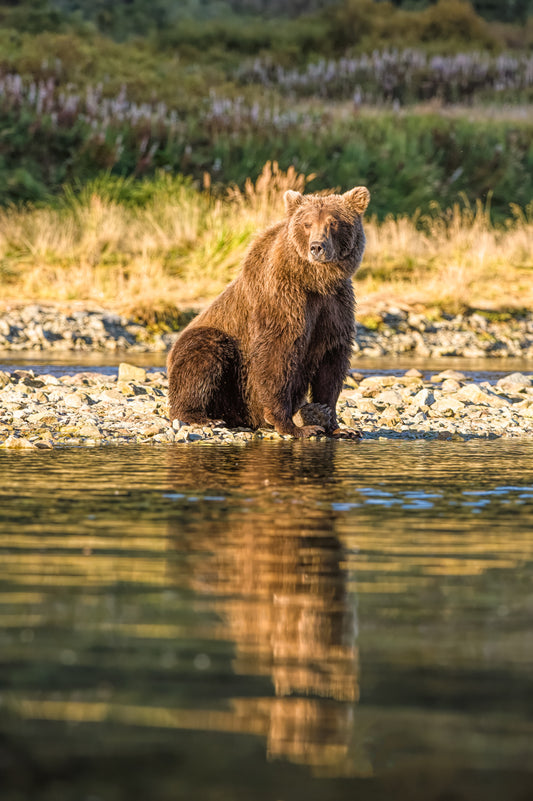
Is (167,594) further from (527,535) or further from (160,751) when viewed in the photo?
(527,535)

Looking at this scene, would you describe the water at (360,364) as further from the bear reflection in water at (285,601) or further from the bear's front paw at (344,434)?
the bear reflection in water at (285,601)

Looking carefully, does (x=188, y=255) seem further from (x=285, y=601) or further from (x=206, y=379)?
(x=285, y=601)

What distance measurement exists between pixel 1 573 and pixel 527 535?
2.23m

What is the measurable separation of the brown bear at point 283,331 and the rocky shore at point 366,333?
7806mm

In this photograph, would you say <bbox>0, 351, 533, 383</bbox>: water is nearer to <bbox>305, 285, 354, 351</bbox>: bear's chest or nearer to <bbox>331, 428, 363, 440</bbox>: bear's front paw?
<bbox>331, 428, 363, 440</bbox>: bear's front paw

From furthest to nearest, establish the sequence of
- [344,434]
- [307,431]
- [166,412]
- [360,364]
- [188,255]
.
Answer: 1. [188,255]
2. [360,364]
3. [166,412]
4. [344,434]
5. [307,431]

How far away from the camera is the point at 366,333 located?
1856 cm

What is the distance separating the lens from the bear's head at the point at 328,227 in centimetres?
851

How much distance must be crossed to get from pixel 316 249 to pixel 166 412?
2.32 metres

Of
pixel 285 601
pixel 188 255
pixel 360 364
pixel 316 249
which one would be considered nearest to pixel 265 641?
pixel 285 601

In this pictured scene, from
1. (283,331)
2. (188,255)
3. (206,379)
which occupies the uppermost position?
(283,331)

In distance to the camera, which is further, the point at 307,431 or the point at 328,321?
the point at 307,431

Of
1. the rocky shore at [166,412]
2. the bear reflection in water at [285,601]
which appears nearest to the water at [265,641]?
the bear reflection in water at [285,601]

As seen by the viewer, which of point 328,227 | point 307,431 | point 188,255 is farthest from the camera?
point 188,255
